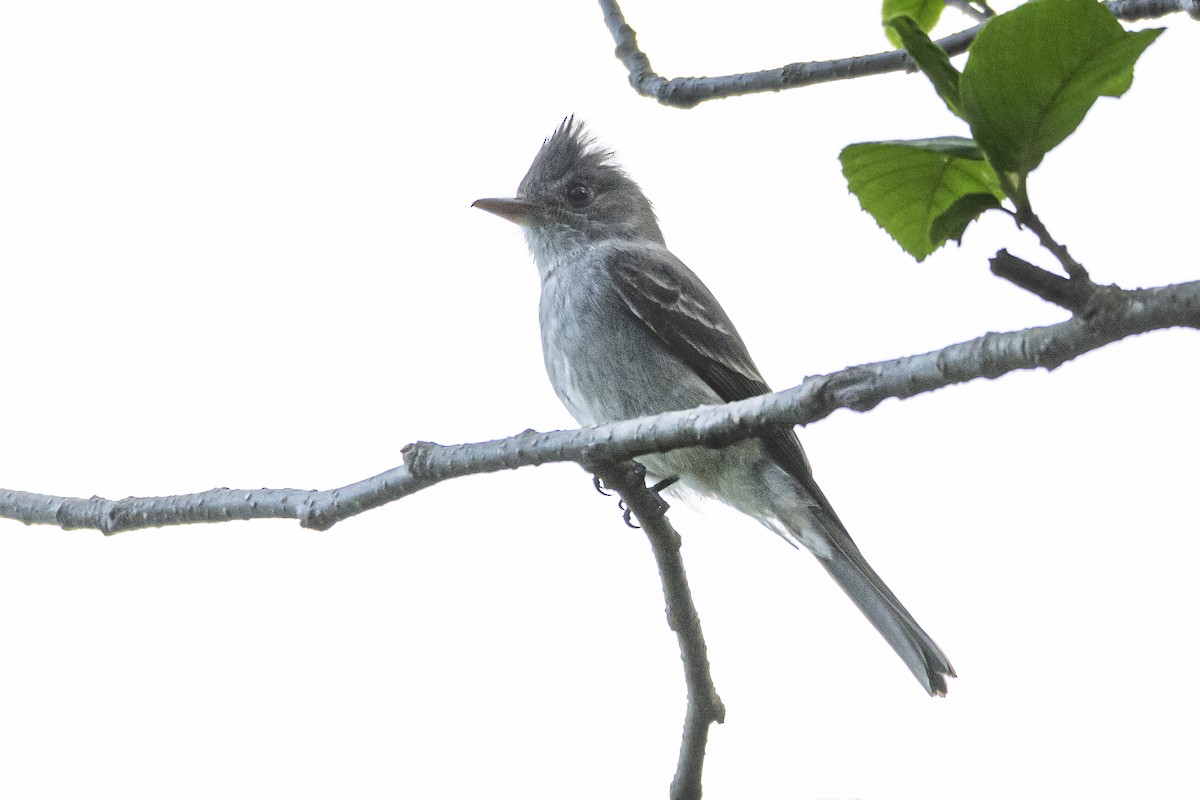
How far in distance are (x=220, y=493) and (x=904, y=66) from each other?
2002 mm

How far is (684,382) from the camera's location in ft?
15.3

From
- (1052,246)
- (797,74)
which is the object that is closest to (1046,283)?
(1052,246)

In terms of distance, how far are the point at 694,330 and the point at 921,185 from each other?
2.87m

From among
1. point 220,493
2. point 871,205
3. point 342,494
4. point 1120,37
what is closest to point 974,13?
point 871,205

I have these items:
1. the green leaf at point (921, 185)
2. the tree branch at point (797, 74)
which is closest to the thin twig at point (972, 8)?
the tree branch at point (797, 74)

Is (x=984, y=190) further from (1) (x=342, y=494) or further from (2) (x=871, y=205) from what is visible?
A: (1) (x=342, y=494)

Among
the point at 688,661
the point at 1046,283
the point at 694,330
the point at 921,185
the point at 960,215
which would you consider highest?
the point at 694,330

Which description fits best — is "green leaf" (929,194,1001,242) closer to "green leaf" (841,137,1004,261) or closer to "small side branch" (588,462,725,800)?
"green leaf" (841,137,1004,261)

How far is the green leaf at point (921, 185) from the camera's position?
180cm

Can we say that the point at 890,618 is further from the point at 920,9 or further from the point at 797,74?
the point at 920,9

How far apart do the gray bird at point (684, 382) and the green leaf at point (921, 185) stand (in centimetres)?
237

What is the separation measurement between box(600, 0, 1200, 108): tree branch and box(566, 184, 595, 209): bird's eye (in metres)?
1.83

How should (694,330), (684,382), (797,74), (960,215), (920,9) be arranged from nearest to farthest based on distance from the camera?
(960,215) < (920,9) < (797,74) < (684,382) < (694,330)

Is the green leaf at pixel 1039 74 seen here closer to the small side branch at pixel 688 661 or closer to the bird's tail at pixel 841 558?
the small side branch at pixel 688 661
